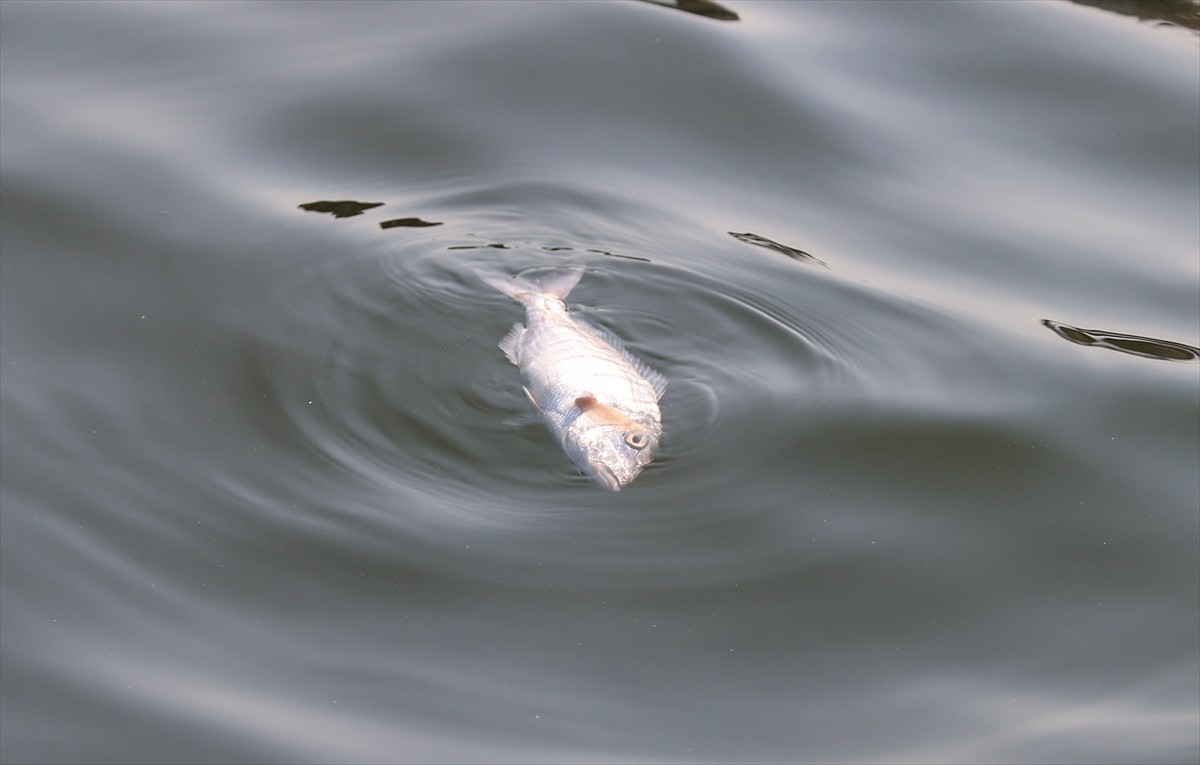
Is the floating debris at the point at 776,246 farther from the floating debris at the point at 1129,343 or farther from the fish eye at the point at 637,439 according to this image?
the fish eye at the point at 637,439

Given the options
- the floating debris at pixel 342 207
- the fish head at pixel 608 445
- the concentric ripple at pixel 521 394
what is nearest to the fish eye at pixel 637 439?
the fish head at pixel 608 445

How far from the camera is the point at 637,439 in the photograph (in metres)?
4.77

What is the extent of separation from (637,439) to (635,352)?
31.6 inches

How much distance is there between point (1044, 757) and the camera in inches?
155

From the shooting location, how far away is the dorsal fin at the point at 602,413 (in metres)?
4.79

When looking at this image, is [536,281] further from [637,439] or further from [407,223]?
[637,439]

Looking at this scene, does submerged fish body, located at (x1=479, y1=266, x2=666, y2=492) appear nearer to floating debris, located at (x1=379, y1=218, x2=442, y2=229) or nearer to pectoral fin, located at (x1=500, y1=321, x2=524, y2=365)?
pectoral fin, located at (x1=500, y1=321, x2=524, y2=365)

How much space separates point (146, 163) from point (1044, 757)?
4600 mm

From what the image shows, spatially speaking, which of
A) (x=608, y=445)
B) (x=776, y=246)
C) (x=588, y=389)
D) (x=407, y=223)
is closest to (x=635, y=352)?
(x=588, y=389)

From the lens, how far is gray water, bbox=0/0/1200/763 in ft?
13.3

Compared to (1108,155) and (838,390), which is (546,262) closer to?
(838,390)

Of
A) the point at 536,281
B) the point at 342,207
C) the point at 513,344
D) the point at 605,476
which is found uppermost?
the point at 342,207

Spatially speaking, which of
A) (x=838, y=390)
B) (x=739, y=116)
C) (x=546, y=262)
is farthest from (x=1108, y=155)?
(x=546, y=262)

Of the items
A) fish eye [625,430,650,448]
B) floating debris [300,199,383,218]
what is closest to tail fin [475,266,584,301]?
floating debris [300,199,383,218]
